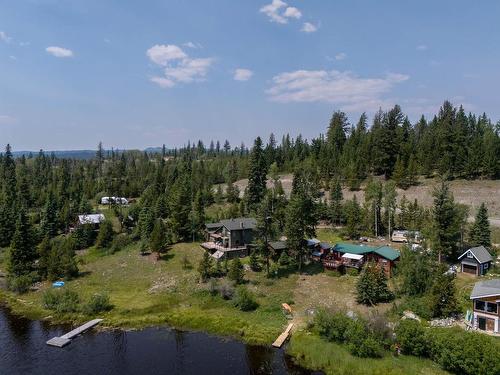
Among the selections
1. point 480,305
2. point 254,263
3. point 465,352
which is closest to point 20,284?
point 254,263

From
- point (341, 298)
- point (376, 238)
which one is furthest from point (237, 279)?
point (376, 238)

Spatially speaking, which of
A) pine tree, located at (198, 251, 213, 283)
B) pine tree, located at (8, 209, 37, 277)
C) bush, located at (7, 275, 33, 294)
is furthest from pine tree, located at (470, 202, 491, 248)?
pine tree, located at (8, 209, 37, 277)

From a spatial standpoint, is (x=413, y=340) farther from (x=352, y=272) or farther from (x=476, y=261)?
(x=476, y=261)

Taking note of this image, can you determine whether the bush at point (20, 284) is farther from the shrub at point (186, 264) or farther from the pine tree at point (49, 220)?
the pine tree at point (49, 220)

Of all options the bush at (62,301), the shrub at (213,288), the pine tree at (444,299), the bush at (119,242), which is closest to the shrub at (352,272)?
the pine tree at (444,299)

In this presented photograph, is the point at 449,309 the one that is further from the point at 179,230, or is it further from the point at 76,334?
the point at 179,230
